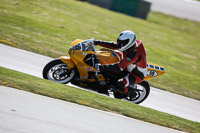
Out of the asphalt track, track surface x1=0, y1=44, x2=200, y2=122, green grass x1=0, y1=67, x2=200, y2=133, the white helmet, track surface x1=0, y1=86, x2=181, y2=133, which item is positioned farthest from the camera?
the asphalt track

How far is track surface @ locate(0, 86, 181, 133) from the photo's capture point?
14.1 feet

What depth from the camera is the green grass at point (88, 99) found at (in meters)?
5.78

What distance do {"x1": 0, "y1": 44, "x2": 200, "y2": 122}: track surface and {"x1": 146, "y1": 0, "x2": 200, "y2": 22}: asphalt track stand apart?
17.7 meters

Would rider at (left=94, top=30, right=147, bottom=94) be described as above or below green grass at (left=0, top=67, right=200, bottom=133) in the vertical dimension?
above

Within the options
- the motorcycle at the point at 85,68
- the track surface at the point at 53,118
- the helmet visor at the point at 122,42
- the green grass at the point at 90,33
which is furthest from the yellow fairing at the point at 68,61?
the green grass at the point at 90,33

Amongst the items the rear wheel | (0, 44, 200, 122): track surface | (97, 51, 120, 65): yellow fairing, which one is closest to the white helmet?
(97, 51, 120, 65): yellow fairing

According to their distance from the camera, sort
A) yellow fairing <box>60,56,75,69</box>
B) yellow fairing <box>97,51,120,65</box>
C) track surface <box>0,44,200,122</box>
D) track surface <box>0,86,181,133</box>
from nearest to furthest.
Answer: track surface <box>0,86,181,133</box> < yellow fairing <box>60,56,75,69</box> < yellow fairing <box>97,51,120,65</box> < track surface <box>0,44,200,122</box>

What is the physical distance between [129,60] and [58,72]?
1621mm

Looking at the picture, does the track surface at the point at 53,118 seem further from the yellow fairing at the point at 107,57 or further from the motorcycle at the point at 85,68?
the yellow fairing at the point at 107,57

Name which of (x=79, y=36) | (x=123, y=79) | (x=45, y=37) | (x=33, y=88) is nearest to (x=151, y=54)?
(x=79, y=36)

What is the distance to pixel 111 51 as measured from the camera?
22.5ft

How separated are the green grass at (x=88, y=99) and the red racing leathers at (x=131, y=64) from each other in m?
0.65

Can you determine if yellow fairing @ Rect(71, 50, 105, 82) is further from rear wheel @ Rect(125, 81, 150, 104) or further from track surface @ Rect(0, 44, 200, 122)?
track surface @ Rect(0, 44, 200, 122)

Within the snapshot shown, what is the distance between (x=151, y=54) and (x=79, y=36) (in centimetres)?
337
